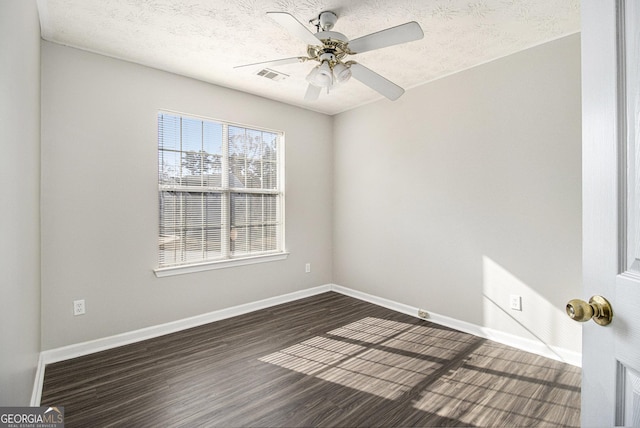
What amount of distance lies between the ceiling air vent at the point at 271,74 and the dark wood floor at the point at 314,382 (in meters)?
2.65

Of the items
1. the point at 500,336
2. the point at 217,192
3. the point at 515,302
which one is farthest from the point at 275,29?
the point at 500,336

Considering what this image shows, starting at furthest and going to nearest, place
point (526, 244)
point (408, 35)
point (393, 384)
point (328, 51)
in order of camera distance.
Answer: point (526, 244), point (393, 384), point (328, 51), point (408, 35)

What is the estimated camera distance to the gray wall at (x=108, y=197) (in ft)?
8.21

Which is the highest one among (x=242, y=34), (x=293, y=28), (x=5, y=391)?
(x=242, y=34)

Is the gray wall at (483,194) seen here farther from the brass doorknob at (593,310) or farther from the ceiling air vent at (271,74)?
the brass doorknob at (593,310)

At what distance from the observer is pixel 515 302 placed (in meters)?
2.74

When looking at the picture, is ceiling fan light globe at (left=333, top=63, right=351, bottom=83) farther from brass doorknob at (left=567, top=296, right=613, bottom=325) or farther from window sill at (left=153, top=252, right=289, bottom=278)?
window sill at (left=153, top=252, right=289, bottom=278)

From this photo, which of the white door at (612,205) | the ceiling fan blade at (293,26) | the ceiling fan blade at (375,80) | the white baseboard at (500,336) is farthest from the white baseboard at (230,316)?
the ceiling fan blade at (293,26)

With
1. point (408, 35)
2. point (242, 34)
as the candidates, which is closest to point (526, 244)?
point (408, 35)

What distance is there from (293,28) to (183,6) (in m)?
0.94

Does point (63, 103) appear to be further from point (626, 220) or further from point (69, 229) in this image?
point (626, 220)

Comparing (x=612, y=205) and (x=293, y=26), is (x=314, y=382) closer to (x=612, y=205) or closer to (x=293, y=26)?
(x=612, y=205)

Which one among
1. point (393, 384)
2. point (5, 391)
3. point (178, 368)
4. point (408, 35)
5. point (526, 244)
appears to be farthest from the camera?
point (526, 244)

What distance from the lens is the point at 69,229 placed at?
2.56 metres
